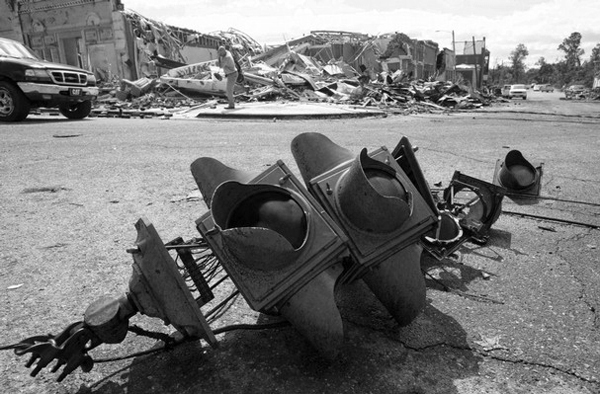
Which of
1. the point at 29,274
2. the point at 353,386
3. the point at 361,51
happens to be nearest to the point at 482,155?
the point at 353,386

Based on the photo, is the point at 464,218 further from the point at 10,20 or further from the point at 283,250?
the point at 10,20

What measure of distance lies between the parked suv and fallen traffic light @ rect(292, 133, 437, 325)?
1005 centimetres

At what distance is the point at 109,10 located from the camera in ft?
71.7

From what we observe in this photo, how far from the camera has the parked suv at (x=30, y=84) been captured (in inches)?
369

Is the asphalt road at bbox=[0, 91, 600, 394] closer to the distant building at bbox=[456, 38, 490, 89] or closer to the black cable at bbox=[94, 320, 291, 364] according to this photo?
the black cable at bbox=[94, 320, 291, 364]

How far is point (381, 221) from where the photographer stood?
1646 mm

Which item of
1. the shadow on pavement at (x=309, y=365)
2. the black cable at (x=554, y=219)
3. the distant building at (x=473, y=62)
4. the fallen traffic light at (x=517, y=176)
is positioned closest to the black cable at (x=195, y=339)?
the shadow on pavement at (x=309, y=365)

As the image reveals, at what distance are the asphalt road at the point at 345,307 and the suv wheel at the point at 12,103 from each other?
19.4 ft

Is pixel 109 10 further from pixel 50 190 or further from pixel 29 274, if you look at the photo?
pixel 29 274

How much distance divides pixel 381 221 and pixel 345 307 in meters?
0.69

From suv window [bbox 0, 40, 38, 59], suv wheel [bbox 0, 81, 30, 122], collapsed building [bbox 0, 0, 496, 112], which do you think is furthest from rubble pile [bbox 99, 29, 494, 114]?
suv wheel [bbox 0, 81, 30, 122]

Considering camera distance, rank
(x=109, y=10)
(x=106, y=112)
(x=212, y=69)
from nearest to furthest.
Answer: (x=106, y=112) < (x=212, y=69) < (x=109, y=10)

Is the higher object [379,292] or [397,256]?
[397,256]

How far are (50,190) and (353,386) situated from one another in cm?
385
